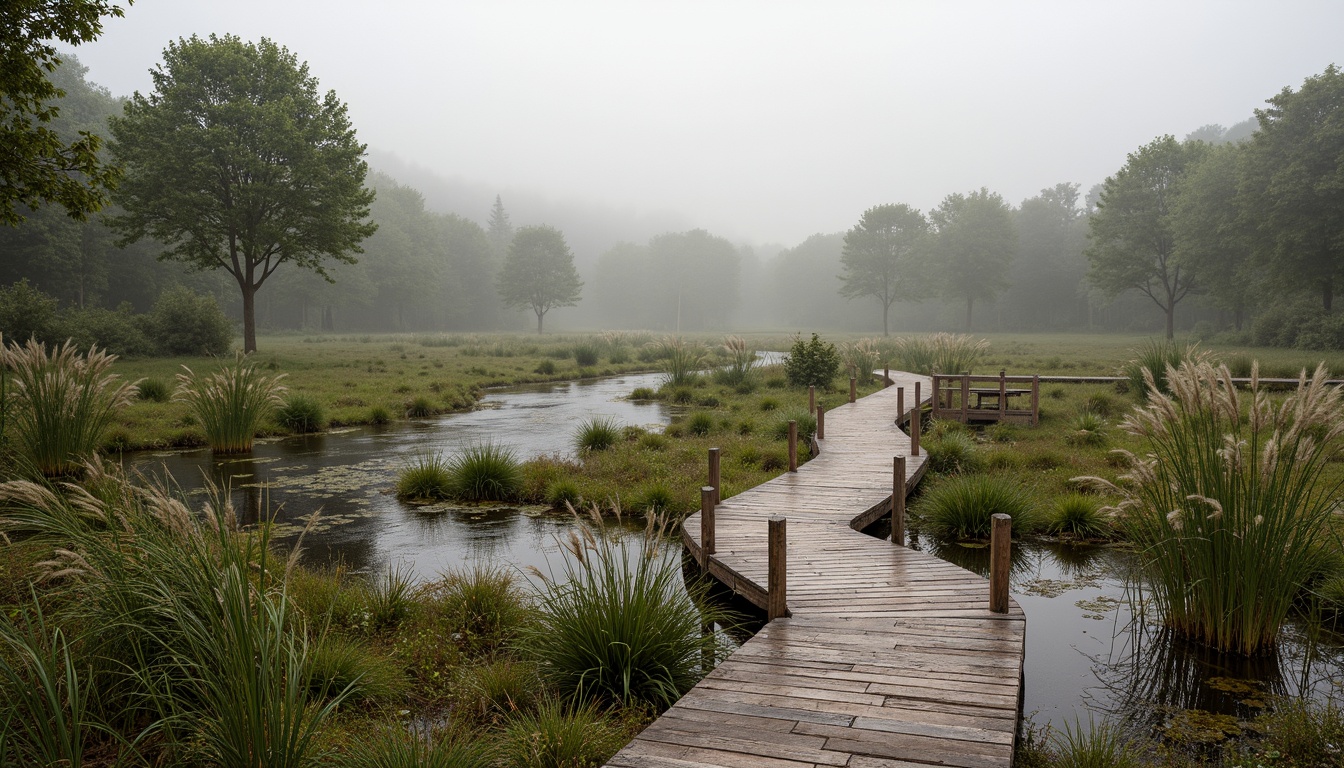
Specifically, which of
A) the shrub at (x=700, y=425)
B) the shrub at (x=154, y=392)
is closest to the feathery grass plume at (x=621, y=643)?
the shrub at (x=700, y=425)

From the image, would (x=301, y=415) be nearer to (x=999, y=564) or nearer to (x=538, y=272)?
(x=999, y=564)

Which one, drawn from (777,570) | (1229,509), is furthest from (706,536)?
(1229,509)

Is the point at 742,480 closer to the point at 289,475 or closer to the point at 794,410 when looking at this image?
the point at 794,410

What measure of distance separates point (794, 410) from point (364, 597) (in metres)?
11.9

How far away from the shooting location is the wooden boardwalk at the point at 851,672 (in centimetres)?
370

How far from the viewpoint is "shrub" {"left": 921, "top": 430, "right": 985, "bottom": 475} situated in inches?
493

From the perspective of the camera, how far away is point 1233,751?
14.6 feet

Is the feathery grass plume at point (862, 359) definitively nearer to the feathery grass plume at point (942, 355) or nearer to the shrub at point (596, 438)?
the feathery grass plume at point (942, 355)

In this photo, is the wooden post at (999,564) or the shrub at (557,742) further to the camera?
the wooden post at (999,564)

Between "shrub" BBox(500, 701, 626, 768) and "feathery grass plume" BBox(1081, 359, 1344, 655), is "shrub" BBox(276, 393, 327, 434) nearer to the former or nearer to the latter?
"shrub" BBox(500, 701, 626, 768)

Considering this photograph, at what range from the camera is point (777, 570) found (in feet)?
18.7

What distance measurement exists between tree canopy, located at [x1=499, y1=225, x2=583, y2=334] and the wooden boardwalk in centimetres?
7132

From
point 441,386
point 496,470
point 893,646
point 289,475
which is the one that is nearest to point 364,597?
point 893,646

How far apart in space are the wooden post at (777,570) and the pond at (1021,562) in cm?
175
